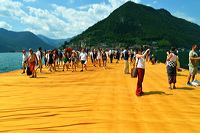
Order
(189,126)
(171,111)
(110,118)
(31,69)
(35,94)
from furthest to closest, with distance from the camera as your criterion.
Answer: (31,69) < (35,94) < (171,111) < (110,118) < (189,126)

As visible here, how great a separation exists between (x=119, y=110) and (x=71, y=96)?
3152 millimetres

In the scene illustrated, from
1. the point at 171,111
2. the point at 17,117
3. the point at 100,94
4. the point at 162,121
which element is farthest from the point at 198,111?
the point at 17,117

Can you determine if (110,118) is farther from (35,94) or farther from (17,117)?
(35,94)

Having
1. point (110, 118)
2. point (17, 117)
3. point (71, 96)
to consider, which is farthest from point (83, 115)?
point (71, 96)

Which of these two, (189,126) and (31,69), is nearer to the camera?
(189,126)

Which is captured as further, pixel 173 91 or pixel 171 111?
pixel 173 91

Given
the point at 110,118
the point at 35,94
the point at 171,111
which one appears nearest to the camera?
the point at 110,118

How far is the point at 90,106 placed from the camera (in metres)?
10.7

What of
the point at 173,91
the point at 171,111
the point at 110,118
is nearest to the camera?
the point at 110,118

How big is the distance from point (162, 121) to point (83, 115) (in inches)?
85.4

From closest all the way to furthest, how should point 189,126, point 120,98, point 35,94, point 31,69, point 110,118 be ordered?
point 189,126 → point 110,118 → point 120,98 → point 35,94 → point 31,69

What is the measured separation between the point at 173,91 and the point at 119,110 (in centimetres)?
517

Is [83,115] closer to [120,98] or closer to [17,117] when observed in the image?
[17,117]

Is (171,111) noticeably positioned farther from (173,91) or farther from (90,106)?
(173,91)
